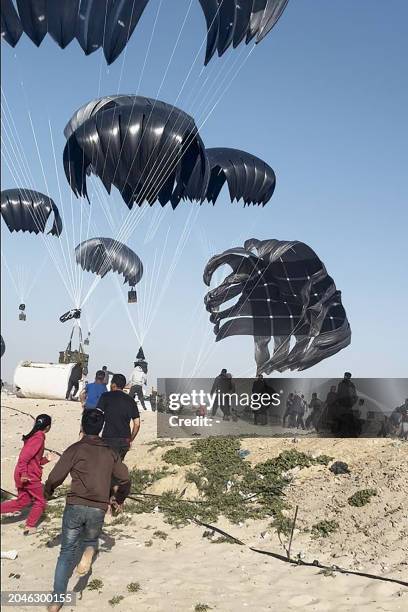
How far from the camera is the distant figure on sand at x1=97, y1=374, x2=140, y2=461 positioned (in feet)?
28.3

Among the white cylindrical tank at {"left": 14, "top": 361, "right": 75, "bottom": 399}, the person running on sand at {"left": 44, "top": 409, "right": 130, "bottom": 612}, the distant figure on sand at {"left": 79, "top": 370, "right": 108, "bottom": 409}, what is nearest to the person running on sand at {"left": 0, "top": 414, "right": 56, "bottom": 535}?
the person running on sand at {"left": 44, "top": 409, "right": 130, "bottom": 612}

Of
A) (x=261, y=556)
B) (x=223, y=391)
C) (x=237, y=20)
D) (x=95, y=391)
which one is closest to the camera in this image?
(x=261, y=556)

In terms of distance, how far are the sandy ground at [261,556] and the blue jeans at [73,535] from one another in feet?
1.85

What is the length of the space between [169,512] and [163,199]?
513 inches

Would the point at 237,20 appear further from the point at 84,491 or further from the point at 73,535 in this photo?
the point at 73,535

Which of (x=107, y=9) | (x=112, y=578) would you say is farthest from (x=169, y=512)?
(x=107, y=9)

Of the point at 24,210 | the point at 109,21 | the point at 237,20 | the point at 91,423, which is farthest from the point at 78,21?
the point at 24,210

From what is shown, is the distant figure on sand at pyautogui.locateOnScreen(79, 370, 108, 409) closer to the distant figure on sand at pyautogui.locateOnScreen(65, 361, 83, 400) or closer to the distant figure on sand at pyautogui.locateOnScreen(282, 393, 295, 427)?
the distant figure on sand at pyautogui.locateOnScreen(282, 393, 295, 427)

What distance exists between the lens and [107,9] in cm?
1239

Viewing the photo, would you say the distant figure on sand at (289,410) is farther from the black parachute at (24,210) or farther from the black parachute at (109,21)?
the black parachute at (24,210)

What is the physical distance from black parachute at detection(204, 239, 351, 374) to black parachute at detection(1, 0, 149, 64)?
15254 millimetres

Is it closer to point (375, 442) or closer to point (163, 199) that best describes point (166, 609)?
point (375, 442)

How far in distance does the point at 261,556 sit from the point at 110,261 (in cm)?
2962

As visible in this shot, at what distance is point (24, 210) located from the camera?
2858 centimetres
